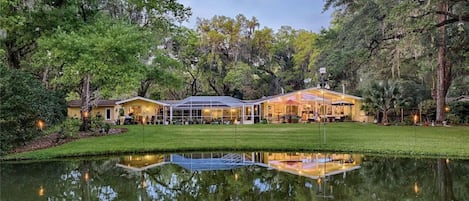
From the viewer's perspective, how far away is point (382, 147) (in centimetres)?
1295

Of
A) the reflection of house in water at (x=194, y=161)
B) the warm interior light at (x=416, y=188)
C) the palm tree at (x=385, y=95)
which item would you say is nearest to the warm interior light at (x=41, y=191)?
the reflection of house in water at (x=194, y=161)

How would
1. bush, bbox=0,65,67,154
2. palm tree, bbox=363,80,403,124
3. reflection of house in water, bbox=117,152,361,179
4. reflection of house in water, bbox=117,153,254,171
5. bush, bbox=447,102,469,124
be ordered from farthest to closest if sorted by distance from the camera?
palm tree, bbox=363,80,403,124 → bush, bbox=447,102,469,124 → bush, bbox=0,65,67,154 → reflection of house in water, bbox=117,153,254,171 → reflection of house in water, bbox=117,152,361,179

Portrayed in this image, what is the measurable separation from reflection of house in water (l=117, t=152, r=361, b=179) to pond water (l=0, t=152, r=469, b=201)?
0.02 meters

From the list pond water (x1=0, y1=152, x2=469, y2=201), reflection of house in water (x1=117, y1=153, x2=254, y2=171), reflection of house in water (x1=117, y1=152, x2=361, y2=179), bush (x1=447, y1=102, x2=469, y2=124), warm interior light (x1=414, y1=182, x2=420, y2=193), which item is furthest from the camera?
bush (x1=447, y1=102, x2=469, y2=124)

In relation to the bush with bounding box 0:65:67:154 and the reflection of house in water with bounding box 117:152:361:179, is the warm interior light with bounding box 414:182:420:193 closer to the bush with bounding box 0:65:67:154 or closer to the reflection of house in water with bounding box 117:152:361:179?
the reflection of house in water with bounding box 117:152:361:179

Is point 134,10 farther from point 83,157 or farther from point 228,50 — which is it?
point 228,50

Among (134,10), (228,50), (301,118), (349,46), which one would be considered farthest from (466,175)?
(228,50)

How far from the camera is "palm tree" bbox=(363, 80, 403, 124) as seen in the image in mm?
25719

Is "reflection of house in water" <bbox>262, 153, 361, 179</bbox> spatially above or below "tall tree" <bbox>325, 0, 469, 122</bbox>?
below

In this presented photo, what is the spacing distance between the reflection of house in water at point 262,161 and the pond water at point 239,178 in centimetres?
2

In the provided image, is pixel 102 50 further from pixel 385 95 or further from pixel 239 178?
pixel 385 95

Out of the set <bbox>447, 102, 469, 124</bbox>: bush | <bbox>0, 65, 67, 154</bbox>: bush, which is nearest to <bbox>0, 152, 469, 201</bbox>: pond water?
<bbox>0, 65, 67, 154</bbox>: bush

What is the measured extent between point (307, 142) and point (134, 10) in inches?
465

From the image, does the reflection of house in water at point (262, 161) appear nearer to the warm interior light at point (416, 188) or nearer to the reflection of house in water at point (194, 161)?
the reflection of house in water at point (194, 161)
